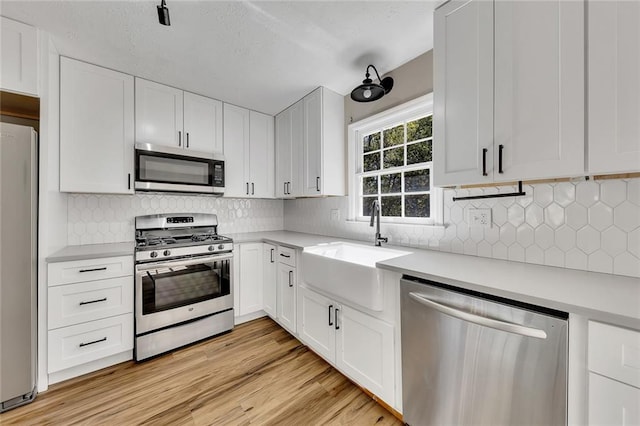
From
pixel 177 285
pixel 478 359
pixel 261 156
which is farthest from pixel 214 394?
pixel 261 156

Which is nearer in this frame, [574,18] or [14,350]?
[574,18]

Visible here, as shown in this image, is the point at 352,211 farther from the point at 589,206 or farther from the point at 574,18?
the point at 574,18

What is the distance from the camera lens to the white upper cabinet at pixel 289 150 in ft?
9.18

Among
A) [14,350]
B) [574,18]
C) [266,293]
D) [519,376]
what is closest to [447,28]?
[574,18]

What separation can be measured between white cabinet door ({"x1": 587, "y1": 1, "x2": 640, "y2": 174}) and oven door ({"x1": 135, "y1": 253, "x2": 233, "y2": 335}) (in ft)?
8.70

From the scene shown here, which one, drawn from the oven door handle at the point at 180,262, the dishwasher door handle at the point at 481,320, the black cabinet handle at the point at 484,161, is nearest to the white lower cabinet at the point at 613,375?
the dishwasher door handle at the point at 481,320

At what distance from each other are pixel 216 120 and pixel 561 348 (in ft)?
10.3

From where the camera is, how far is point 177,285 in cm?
221

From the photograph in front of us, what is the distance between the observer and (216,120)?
276cm

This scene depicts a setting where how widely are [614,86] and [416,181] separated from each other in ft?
3.95

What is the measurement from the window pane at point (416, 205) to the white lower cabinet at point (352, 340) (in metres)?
0.97

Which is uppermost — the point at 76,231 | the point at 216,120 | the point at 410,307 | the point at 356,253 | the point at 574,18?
the point at 216,120

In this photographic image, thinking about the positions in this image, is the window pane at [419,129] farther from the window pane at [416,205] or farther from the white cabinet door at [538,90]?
the white cabinet door at [538,90]

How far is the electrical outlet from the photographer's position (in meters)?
1.59
